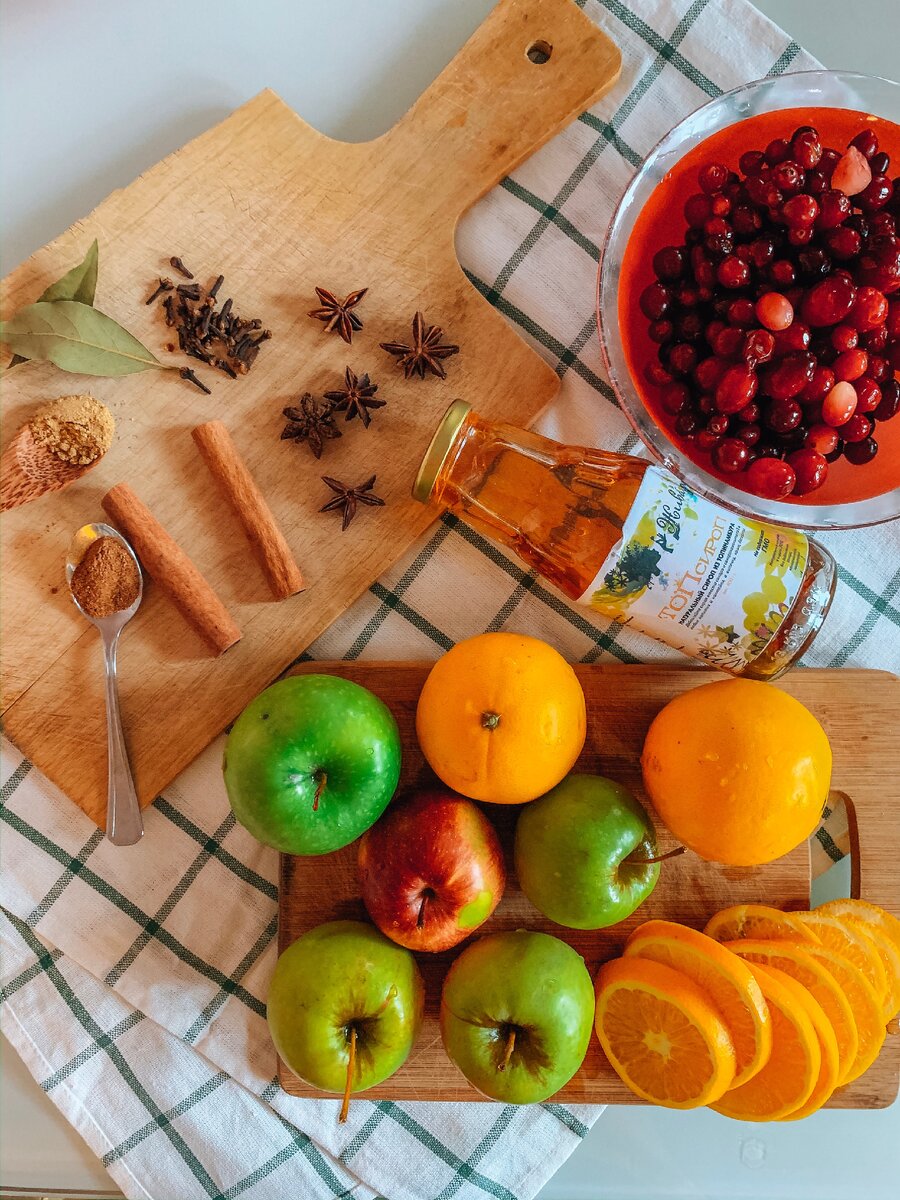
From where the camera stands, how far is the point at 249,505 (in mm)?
1222

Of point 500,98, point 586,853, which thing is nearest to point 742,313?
point 500,98

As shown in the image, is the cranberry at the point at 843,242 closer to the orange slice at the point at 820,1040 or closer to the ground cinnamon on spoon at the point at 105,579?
the orange slice at the point at 820,1040

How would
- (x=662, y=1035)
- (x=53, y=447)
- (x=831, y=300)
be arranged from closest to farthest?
(x=831, y=300), (x=662, y=1035), (x=53, y=447)

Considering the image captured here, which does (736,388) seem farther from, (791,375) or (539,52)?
(539,52)

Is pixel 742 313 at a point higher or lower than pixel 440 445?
higher

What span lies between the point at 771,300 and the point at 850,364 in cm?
11

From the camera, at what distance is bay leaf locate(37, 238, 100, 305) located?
122 centimetres

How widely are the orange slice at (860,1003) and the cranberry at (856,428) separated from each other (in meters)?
0.63

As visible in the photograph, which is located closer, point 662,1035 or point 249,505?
point 662,1035

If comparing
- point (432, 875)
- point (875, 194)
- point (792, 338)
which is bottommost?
point (432, 875)

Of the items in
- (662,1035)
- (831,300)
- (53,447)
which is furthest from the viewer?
(53,447)

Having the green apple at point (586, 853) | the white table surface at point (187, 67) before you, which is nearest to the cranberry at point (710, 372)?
the green apple at point (586, 853)

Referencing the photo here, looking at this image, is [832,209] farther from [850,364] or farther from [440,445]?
[440,445]

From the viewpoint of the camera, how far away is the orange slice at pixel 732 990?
3.39ft
